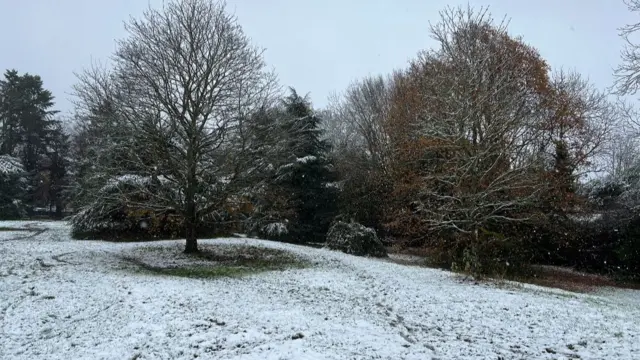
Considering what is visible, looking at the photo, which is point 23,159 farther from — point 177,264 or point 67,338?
point 67,338

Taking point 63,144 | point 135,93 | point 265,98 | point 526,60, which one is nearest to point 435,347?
point 265,98

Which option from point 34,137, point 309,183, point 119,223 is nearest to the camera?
point 119,223

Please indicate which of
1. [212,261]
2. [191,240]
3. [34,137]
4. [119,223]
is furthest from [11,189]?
[212,261]

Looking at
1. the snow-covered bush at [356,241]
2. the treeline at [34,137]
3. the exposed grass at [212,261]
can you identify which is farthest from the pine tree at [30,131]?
the snow-covered bush at [356,241]

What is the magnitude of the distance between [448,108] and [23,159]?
3979 centimetres

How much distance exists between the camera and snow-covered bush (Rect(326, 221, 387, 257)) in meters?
18.0

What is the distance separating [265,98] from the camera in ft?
48.6

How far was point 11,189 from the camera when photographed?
31688 mm

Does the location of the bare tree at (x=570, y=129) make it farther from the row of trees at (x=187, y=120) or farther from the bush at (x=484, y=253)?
the row of trees at (x=187, y=120)

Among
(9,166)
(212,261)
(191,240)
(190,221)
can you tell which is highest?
(9,166)

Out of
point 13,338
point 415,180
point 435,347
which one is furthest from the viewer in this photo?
point 415,180

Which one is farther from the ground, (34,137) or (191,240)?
(34,137)

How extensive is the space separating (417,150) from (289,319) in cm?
1202

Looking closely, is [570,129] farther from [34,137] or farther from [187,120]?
[34,137]
